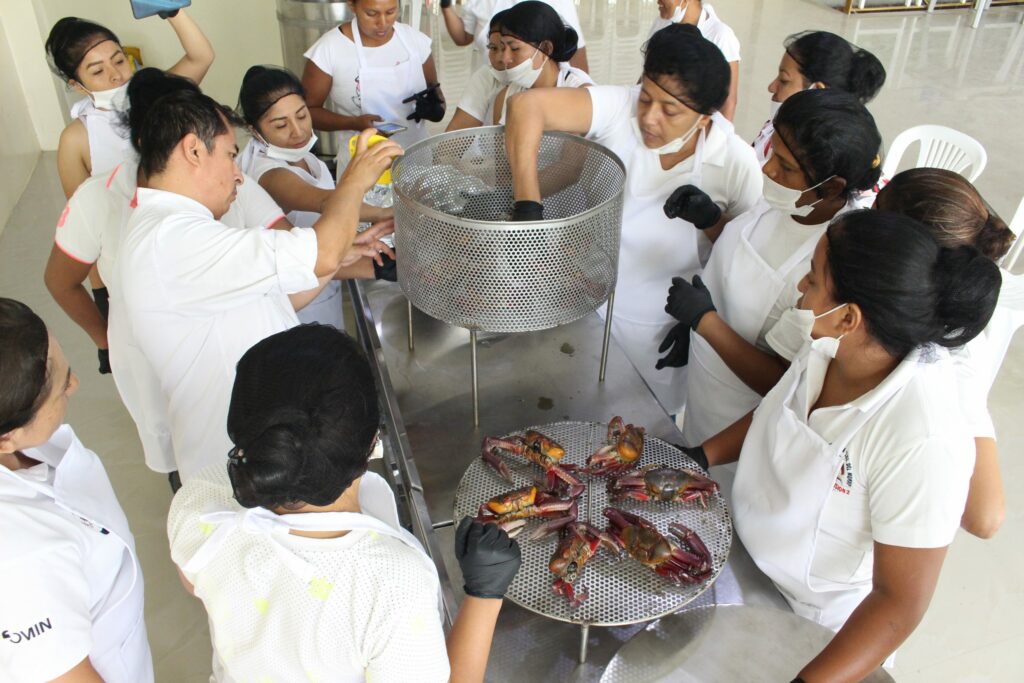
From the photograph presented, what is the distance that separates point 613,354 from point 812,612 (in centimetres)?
83

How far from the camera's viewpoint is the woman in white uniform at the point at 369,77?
8.95 feet

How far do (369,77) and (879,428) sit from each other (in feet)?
7.59

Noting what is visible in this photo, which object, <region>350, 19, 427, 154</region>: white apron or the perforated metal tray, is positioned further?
<region>350, 19, 427, 154</region>: white apron

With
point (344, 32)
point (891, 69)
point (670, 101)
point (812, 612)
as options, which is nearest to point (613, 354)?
point (670, 101)

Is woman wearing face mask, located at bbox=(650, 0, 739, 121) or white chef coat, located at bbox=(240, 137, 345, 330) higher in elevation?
woman wearing face mask, located at bbox=(650, 0, 739, 121)

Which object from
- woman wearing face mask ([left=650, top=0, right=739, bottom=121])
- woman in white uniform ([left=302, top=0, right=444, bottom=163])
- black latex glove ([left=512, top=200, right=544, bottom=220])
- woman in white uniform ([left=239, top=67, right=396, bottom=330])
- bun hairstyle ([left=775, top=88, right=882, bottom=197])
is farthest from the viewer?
woman wearing face mask ([left=650, top=0, right=739, bottom=121])

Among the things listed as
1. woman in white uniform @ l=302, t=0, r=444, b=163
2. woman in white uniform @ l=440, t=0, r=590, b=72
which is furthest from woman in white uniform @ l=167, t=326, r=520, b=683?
woman in white uniform @ l=440, t=0, r=590, b=72

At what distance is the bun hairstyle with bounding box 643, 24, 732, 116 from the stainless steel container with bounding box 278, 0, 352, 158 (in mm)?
2239

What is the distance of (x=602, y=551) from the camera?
1.25m

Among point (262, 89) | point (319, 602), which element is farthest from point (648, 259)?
point (319, 602)

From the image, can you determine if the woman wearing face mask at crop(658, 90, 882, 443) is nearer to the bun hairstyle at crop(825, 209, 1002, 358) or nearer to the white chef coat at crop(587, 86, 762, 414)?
the white chef coat at crop(587, 86, 762, 414)

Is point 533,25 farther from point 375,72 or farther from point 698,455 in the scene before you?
point 698,455

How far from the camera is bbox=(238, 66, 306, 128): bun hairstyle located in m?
2.17

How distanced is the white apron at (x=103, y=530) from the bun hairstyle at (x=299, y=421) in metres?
0.47
